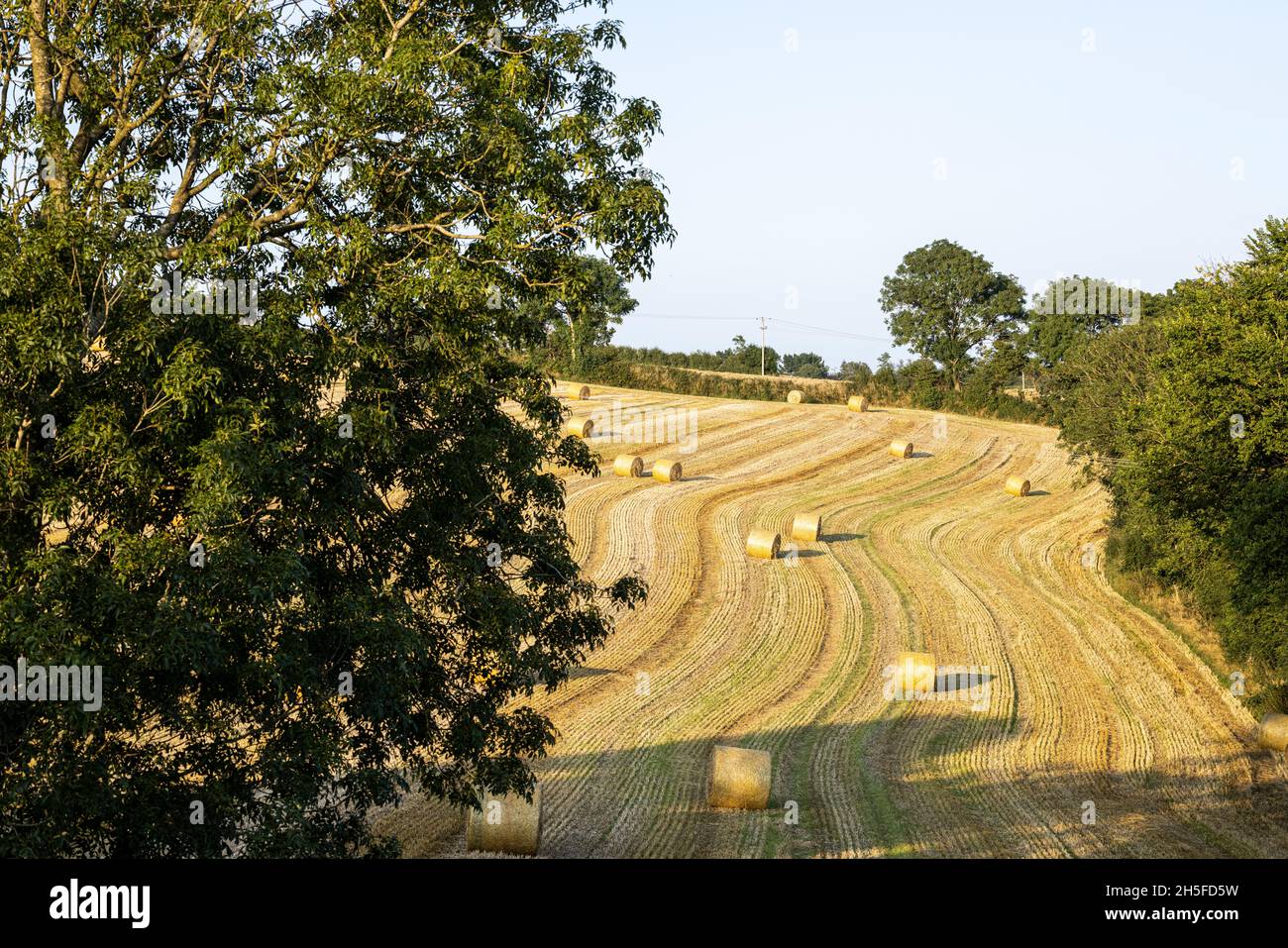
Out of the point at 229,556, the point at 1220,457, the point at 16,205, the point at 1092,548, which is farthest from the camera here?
the point at 1092,548

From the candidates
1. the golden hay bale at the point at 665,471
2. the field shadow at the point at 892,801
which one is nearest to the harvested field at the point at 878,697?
the field shadow at the point at 892,801

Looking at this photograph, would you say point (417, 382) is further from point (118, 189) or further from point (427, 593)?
point (118, 189)

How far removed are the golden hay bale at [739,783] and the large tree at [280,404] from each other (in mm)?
8259

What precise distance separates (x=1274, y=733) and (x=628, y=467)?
101 feet

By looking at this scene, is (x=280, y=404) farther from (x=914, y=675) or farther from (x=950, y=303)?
(x=950, y=303)

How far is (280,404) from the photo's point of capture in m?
14.6

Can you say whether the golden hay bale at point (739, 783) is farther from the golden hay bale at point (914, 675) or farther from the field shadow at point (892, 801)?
the golden hay bale at point (914, 675)

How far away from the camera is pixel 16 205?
14648 millimetres

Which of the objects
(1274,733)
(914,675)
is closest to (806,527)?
(914,675)

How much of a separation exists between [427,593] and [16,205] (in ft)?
23.1

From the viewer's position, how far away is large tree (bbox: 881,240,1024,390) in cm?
12512

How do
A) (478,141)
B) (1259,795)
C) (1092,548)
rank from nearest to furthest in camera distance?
(478,141) < (1259,795) < (1092,548)

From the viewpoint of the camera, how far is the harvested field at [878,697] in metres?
24.1
